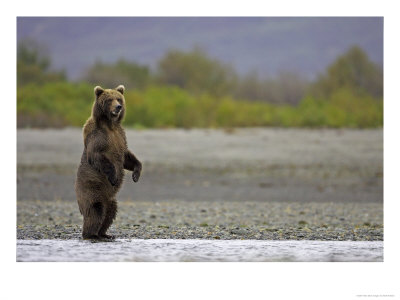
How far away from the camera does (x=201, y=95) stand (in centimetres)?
2542

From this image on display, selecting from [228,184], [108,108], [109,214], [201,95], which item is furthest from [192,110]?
[108,108]

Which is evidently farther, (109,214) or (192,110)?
(192,110)

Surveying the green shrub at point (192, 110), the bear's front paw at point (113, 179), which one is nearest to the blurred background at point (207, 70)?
the green shrub at point (192, 110)

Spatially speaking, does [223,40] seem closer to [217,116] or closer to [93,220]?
[217,116]

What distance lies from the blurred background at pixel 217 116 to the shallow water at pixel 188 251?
221 centimetres

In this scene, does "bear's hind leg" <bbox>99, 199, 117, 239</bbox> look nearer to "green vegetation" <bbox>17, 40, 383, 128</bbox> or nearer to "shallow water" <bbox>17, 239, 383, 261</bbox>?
"shallow water" <bbox>17, 239, 383, 261</bbox>

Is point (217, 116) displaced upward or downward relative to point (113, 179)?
upward

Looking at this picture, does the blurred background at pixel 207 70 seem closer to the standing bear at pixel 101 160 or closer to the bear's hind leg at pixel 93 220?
the standing bear at pixel 101 160

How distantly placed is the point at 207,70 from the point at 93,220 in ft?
65.4

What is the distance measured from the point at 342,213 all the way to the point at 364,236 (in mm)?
3916

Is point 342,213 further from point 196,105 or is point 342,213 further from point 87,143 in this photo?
point 196,105

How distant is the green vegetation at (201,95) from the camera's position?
22.4 m

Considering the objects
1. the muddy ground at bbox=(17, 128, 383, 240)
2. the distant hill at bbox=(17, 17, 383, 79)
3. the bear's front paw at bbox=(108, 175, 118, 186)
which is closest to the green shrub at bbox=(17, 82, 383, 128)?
the muddy ground at bbox=(17, 128, 383, 240)
